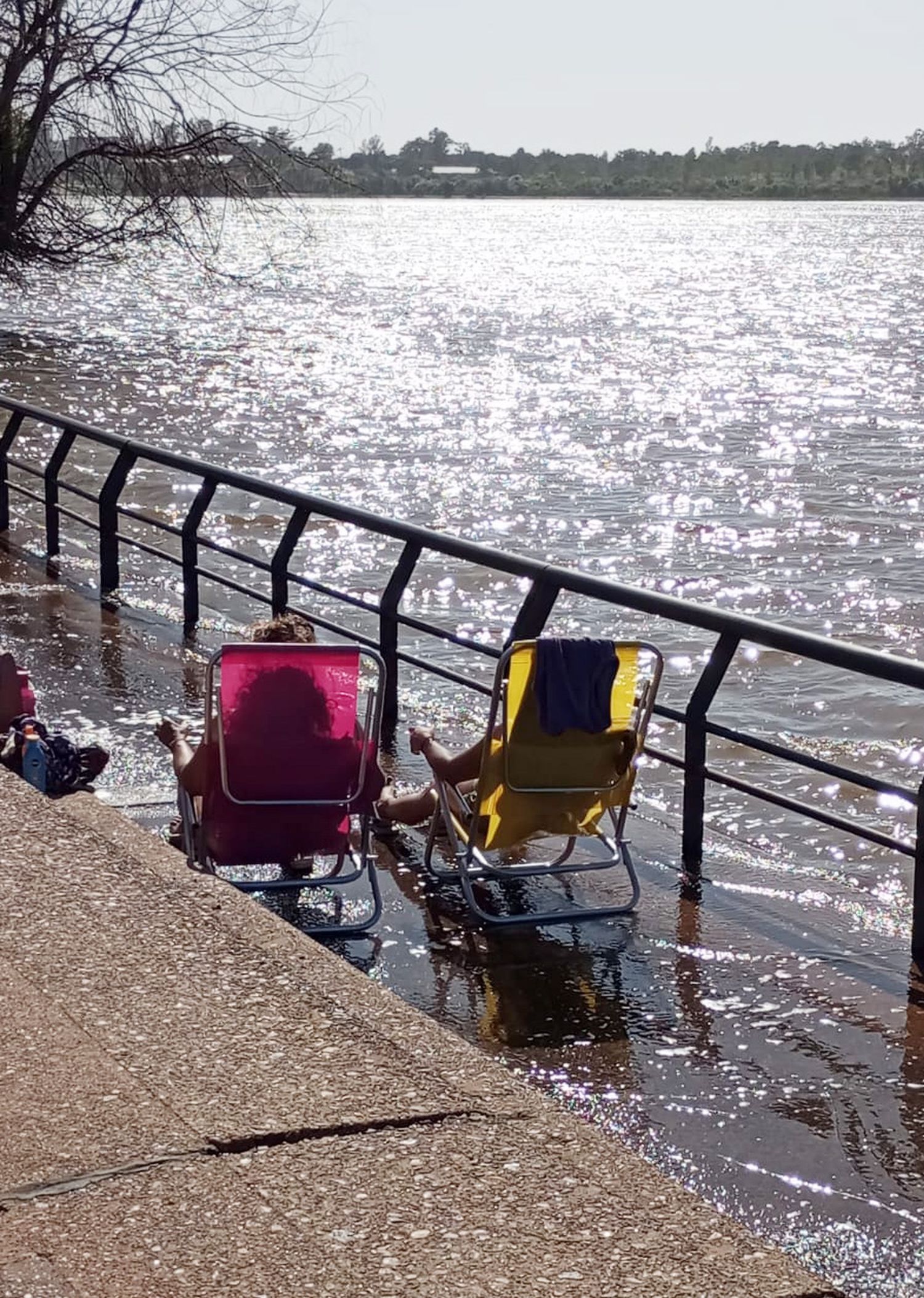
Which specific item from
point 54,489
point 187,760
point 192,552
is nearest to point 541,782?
point 187,760

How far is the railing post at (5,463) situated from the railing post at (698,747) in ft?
26.5

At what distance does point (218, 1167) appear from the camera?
3.46 m

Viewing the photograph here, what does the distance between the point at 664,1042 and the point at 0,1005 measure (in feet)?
6.00

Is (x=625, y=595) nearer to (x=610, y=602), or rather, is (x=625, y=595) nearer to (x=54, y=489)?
(x=610, y=602)

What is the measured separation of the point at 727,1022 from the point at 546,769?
1.12 metres

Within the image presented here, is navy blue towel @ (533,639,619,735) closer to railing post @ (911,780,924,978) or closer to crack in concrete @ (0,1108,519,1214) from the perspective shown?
railing post @ (911,780,924,978)

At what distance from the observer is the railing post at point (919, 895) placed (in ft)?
18.4

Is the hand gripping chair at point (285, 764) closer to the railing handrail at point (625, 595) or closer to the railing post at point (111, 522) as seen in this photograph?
the railing handrail at point (625, 595)

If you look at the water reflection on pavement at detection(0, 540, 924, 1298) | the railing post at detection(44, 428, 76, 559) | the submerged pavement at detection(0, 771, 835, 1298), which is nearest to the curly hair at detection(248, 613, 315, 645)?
the water reflection on pavement at detection(0, 540, 924, 1298)

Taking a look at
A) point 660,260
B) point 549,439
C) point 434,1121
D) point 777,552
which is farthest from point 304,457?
point 660,260

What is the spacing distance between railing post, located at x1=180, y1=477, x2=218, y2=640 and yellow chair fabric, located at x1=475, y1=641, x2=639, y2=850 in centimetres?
456

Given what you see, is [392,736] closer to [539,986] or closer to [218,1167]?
[539,986]

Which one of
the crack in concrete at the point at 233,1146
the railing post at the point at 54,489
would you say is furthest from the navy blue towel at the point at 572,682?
the railing post at the point at 54,489

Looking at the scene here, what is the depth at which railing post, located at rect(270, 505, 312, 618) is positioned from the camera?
9336 millimetres
